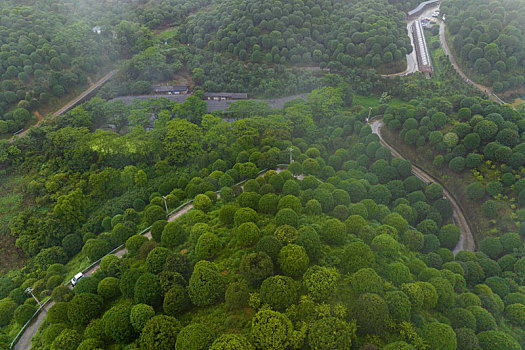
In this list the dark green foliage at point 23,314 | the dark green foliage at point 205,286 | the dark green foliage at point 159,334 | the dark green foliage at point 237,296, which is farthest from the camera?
the dark green foliage at point 23,314

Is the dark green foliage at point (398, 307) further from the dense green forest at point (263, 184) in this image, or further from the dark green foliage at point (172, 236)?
the dark green foliage at point (172, 236)

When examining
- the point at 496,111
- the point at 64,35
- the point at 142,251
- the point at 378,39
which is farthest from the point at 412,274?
the point at 64,35

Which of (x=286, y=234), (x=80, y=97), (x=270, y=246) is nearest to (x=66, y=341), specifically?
(x=270, y=246)

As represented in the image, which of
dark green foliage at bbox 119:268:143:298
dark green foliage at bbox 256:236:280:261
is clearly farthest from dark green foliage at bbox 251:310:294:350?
dark green foliage at bbox 119:268:143:298

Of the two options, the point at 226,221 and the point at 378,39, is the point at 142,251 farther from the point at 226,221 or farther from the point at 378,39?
the point at 378,39

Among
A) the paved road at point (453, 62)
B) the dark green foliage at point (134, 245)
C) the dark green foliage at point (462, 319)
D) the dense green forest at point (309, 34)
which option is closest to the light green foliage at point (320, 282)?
the dark green foliage at point (462, 319)

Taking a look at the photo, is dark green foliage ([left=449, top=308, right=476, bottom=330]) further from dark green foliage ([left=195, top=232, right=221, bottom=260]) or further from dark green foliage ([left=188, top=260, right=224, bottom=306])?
dark green foliage ([left=195, top=232, right=221, bottom=260])
